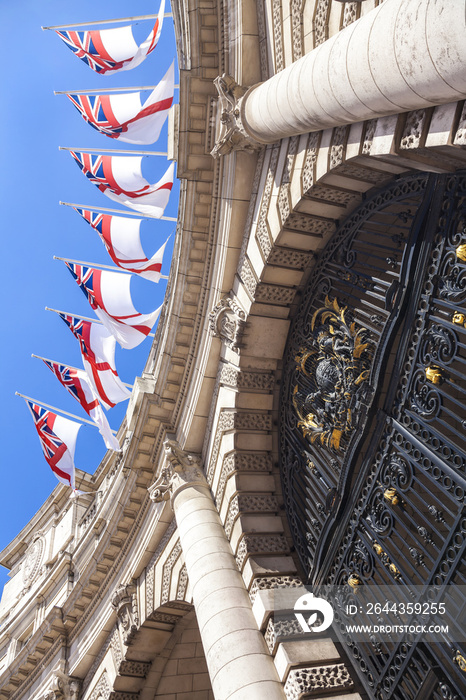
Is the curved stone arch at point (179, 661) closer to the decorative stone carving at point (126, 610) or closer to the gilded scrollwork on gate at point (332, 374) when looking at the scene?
the decorative stone carving at point (126, 610)

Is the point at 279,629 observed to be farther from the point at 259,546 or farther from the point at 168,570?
the point at 168,570

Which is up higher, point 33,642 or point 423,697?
point 33,642

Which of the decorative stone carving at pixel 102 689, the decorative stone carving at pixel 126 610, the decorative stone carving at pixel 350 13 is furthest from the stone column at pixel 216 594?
the decorative stone carving at pixel 350 13

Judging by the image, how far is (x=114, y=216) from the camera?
13.8 meters

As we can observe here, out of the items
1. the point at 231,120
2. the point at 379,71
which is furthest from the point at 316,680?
the point at 231,120

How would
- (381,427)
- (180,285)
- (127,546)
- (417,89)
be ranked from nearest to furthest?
(417,89) → (381,427) → (180,285) → (127,546)

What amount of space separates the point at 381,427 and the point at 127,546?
9478 mm

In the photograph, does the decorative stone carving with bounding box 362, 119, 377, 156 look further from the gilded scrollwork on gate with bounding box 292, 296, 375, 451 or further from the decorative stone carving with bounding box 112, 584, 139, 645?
the decorative stone carving with bounding box 112, 584, 139, 645

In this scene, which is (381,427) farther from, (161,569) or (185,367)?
(161,569)

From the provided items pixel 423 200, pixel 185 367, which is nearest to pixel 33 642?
pixel 185 367

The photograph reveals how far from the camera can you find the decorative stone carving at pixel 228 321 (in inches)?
427

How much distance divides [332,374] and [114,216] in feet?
25.2

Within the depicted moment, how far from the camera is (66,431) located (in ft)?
53.6

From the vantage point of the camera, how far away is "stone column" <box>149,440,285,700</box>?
8242 millimetres
